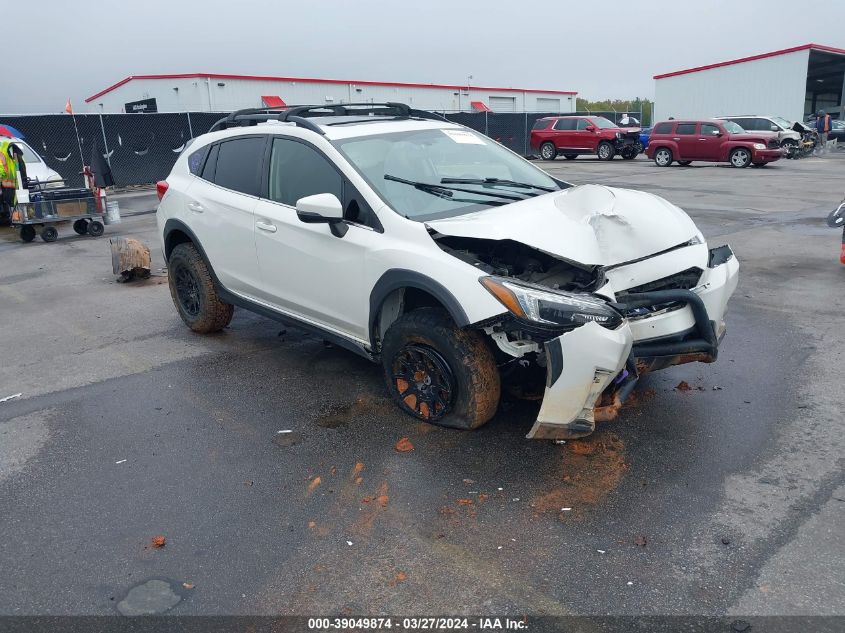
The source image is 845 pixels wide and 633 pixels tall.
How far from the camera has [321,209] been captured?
423 centimetres

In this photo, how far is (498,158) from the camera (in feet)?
17.7

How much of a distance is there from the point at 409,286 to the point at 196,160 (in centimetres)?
298

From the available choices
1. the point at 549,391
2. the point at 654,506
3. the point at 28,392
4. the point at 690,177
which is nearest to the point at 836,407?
the point at 654,506

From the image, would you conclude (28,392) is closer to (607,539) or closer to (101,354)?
(101,354)

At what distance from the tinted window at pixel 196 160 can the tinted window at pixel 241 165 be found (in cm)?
27

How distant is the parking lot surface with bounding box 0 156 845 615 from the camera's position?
291 cm

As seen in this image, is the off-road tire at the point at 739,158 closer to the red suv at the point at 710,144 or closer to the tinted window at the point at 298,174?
the red suv at the point at 710,144

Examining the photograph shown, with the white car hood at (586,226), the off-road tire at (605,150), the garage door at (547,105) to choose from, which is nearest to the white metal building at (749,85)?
the garage door at (547,105)

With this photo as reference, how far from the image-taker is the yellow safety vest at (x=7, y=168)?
492 inches

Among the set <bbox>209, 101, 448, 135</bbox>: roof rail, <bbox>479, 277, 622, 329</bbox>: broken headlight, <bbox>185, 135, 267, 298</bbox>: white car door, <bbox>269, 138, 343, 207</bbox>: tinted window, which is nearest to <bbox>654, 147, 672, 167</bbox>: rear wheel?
<bbox>209, 101, 448, 135</bbox>: roof rail

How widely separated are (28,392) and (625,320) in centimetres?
436

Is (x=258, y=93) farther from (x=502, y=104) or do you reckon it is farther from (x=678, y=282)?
(x=678, y=282)

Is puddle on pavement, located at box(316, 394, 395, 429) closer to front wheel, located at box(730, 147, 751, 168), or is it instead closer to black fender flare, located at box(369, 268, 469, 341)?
black fender flare, located at box(369, 268, 469, 341)

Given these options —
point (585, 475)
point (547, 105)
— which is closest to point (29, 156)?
point (585, 475)
